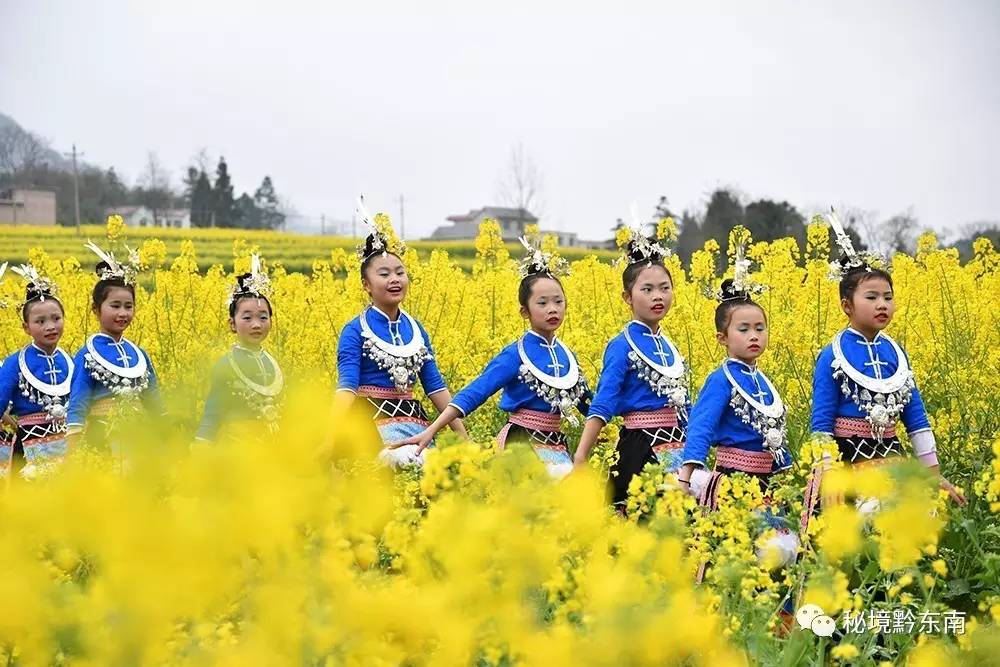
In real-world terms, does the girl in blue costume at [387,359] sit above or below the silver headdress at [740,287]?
below

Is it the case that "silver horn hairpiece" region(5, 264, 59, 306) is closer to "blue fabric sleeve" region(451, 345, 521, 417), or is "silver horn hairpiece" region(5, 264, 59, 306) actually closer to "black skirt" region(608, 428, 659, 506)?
"blue fabric sleeve" region(451, 345, 521, 417)

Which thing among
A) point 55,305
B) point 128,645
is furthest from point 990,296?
point 128,645

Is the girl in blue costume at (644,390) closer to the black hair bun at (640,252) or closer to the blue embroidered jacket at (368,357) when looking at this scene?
the black hair bun at (640,252)

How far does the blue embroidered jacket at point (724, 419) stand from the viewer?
12.2ft

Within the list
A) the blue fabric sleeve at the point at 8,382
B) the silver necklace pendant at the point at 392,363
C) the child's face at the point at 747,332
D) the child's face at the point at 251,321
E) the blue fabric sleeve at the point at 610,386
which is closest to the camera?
the child's face at the point at 747,332

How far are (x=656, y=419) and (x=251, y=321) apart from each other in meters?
1.84

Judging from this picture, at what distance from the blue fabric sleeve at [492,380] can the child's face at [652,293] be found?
1.84 ft

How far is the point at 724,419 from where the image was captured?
3822 millimetres

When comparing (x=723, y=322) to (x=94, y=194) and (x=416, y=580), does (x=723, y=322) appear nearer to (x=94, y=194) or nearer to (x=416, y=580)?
(x=416, y=580)

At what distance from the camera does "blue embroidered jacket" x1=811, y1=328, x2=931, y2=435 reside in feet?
12.5

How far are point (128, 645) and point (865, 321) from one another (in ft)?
10.6

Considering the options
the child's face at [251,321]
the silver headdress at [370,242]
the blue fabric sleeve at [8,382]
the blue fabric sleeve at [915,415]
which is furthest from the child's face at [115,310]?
the blue fabric sleeve at [915,415]

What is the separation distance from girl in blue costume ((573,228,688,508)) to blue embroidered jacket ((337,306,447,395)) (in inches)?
30.7

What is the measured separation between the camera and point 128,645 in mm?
1224
